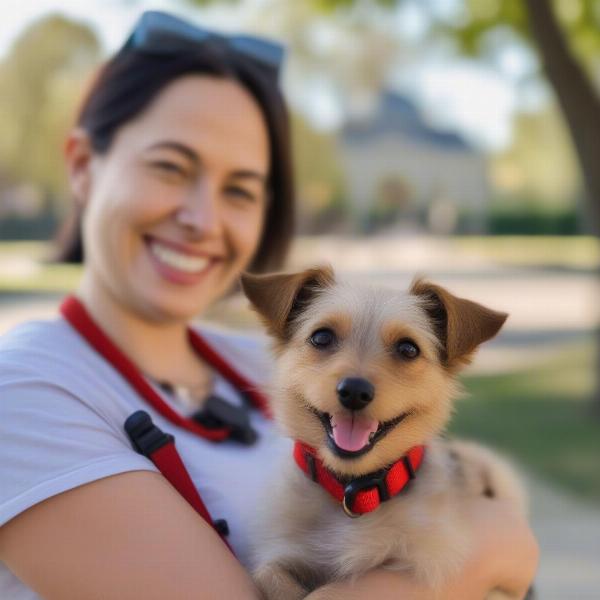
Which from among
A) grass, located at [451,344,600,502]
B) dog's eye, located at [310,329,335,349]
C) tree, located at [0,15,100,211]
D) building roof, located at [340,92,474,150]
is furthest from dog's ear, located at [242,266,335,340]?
building roof, located at [340,92,474,150]

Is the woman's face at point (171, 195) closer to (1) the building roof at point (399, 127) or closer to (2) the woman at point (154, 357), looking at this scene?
(2) the woman at point (154, 357)

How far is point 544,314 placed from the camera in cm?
1991

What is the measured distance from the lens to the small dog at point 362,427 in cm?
220

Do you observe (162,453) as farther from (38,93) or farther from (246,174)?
(38,93)

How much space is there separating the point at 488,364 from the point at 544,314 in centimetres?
673

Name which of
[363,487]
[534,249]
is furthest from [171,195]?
[534,249]

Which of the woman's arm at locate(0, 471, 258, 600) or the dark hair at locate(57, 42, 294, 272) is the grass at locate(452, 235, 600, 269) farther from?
the woman's arm at locate(0, 471, 258, 600)

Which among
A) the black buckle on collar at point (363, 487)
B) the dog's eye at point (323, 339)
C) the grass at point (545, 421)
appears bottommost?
the grass at point (545, 421)

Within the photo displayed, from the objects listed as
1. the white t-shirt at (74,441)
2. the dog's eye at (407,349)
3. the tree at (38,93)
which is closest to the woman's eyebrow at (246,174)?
the white t-shirt at (74,441)

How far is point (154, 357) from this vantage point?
3008 millimetres

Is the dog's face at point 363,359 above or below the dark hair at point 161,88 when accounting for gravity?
below

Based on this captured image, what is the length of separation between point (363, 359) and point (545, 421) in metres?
8.47

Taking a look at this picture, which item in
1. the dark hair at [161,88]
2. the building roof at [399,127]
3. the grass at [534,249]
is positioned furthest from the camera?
the building roof at [399,127]

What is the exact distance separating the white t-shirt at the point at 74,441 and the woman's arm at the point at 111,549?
5 cm
